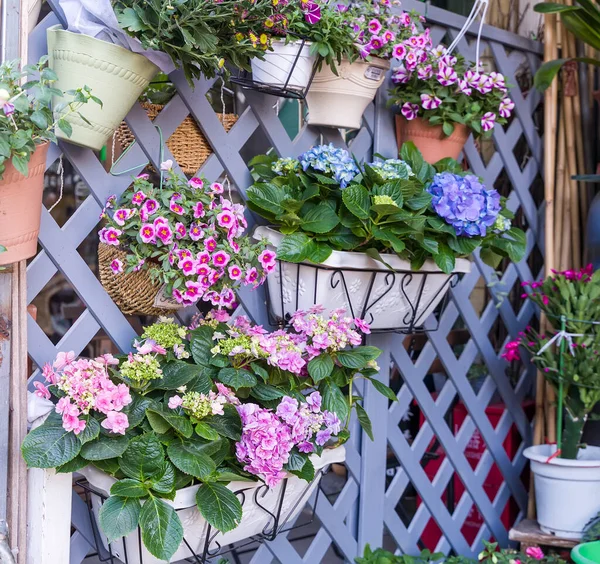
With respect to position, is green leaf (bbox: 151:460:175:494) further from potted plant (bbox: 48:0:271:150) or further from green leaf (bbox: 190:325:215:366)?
potted plant (bbox: 48:0:271:150)

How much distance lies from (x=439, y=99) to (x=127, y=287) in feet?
2.71

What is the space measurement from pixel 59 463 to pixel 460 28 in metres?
1.47

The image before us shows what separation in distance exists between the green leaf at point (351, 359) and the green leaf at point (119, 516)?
45cm

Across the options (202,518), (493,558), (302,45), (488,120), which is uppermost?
(302,45)

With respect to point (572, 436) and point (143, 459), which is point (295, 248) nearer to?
point (143, 459)

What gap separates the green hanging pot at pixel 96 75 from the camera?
3.76 feet

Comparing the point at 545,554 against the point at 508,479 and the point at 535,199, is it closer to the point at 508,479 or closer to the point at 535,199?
the point at 508,479

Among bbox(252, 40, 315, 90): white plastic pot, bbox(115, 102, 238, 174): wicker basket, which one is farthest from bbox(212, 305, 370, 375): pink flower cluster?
bbox(252, 40, 315, 90): white plastic pot

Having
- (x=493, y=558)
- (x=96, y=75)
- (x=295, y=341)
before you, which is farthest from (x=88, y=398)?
(x=493, y=558)

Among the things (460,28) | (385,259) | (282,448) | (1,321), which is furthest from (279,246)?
(460,28)

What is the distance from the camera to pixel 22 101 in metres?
1.03

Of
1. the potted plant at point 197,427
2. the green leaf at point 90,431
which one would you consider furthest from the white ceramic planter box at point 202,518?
the green leaf at point 90,431

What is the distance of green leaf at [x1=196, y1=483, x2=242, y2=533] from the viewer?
1.11 m

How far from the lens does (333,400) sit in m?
1.34
